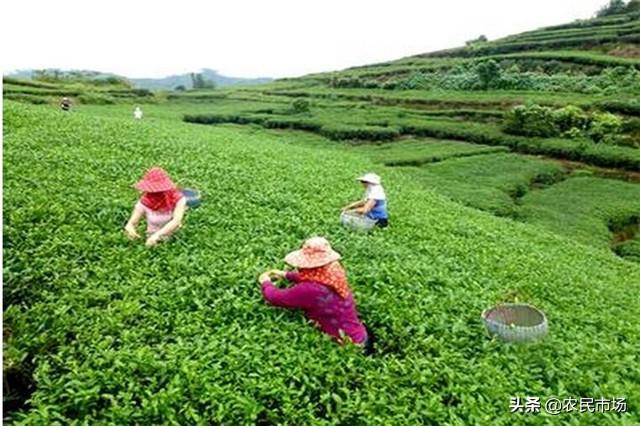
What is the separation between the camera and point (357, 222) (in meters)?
12.4

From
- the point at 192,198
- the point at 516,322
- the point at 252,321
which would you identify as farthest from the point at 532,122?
the point at 252,321

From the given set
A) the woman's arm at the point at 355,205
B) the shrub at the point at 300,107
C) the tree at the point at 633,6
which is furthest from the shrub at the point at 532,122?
the tree at the point at 633,6

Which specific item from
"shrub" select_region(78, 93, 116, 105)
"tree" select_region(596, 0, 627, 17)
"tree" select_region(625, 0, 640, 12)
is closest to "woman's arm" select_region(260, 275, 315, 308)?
"shrub" select_region(78, 93, 116, 105)

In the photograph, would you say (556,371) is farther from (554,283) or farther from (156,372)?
(554,283)

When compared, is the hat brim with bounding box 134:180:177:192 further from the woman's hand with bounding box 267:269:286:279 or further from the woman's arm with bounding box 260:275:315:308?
the woman's arm with bounding box 260:275:315:308

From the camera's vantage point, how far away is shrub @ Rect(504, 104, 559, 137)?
143ft

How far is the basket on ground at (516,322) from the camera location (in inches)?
301

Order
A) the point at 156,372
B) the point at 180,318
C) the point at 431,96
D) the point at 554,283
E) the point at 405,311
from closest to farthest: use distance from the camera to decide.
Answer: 1. the point at 156,372
2. the point at 180,318
3. the point at 405,311
4. the point at 554,283
5. the point at 431,96

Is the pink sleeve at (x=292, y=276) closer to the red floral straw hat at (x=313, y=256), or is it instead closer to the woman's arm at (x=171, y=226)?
the red floral straw hat at (x=313, y=256)

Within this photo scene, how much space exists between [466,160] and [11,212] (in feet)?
101

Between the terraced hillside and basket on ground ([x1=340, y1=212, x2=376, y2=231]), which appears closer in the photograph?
basket on ground ([x1=340, y1=212, x2=376, y2=231])

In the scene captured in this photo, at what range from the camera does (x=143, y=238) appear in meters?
9.56

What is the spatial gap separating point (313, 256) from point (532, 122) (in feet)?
131

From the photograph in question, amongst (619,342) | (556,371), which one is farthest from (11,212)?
(619,342)
